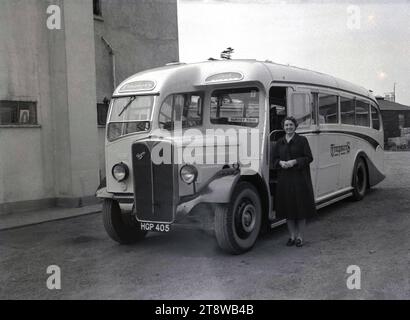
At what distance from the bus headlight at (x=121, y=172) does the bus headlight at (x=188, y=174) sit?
883 millimetres

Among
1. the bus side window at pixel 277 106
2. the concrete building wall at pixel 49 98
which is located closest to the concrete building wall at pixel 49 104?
the concrete building wall at pixel 49 98

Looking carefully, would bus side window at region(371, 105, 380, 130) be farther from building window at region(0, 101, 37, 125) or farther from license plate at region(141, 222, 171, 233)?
building window at region(0, 101, 37, 125)

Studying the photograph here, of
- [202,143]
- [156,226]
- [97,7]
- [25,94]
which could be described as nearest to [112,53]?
[97,7]

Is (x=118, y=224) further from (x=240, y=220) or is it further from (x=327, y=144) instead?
(x=327, y=144)

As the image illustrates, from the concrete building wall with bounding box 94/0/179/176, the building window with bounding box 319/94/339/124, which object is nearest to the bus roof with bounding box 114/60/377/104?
the building window with bounding box 319/94/339/124

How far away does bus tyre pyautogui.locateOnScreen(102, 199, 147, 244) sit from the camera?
6.49 metres

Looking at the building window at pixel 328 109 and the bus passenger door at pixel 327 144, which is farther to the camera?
the building window at pixel 328 109

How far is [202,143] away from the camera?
5.99 meters

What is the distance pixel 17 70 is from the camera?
977cm

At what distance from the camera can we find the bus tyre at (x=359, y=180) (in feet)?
31.7

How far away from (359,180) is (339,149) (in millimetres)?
1751

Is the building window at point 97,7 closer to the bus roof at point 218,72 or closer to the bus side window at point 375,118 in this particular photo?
the bus roof at point 218,72

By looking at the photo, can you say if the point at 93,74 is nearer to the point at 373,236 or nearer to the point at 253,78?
the point at 253,78

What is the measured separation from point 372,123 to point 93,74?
22.5 feet
